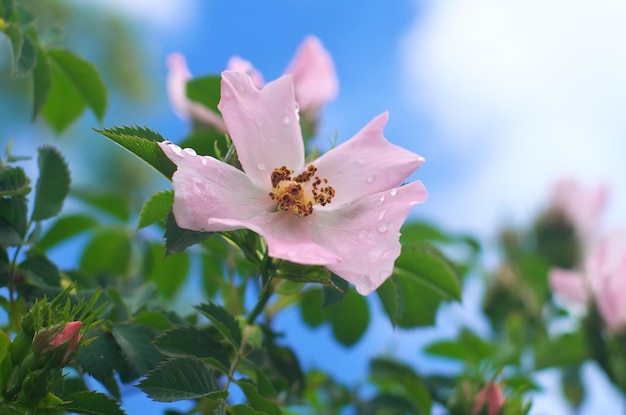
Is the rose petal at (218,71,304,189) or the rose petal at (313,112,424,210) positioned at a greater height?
the rose petal at (218,71,304,189)

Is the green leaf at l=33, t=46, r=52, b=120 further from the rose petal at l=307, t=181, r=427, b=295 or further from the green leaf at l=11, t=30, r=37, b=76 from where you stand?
the rose petal at l=307, t=181, r=427, b=295

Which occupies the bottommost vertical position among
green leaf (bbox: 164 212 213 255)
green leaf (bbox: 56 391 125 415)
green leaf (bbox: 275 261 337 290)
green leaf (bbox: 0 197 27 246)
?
green leaf (bbox: 56 391 125 415)

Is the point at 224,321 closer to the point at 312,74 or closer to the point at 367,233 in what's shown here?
the point at 367,233

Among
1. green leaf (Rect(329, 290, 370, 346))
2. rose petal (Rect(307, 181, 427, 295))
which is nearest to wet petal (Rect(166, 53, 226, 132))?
green leaf (Rect(329, 290, 370, 346))

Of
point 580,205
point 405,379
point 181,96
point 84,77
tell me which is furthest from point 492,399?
point 580,205

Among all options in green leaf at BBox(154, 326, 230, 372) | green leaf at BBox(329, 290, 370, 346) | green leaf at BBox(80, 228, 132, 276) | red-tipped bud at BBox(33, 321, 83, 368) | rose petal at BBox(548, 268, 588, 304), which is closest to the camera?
red-tipped bud at BBox(33, 321, 83, 368)

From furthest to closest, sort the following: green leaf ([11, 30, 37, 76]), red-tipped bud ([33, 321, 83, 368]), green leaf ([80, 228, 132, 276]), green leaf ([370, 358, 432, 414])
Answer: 1. green leaf ([80, 228, 132, 276])
2. green leaf ([370, 358, 432, 414])
3. green leaf ([11, 30, 37, 76])
4. red-tipped bud ([33, 321, 83, 368])
